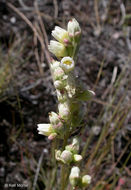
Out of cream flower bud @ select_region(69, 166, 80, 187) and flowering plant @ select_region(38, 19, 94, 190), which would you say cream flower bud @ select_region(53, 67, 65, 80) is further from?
cream flower bud @ select_region(69, 166, 80, 187)

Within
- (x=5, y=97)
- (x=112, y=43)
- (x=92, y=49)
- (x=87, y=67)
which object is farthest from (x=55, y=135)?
(x=112, y=43)

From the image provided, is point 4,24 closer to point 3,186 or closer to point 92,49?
point 92,49

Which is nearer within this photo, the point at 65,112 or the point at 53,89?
the point at 65,112

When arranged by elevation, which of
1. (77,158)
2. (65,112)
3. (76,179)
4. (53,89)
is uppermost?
(53,89)

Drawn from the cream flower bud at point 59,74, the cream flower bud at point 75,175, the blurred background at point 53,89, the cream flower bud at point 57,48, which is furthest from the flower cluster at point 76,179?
the cream flower bud at point 57,48

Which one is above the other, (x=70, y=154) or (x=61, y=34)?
(x=61, y=34)

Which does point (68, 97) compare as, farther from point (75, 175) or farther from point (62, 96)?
point (75, 175)

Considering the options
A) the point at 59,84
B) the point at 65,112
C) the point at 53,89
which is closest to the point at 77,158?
the point at 65,112

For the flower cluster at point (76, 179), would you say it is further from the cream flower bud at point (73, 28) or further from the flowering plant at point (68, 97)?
the cream flower bud at point (73, 28)
